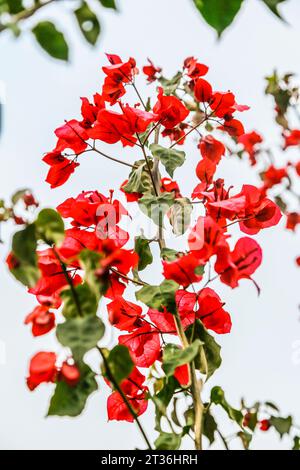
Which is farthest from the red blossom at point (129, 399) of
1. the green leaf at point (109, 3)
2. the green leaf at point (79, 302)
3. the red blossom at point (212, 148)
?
the green leaf at point (109, 3)

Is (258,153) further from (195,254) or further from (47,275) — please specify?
(47,275)

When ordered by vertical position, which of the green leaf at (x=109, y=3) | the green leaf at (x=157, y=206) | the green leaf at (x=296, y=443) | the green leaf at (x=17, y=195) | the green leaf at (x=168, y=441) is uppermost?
the green leaf at (x=109, y=3)

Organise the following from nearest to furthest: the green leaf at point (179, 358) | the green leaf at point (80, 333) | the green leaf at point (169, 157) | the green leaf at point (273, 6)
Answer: the green leaf at point (273, 6) → the green leaf at point (80, 333) → the green leaf at point (179, 358) → the green leaf at point (169, 157)

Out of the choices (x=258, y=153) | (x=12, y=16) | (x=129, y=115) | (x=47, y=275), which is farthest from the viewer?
(x=129, y=115)

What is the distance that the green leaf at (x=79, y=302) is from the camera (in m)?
0.48

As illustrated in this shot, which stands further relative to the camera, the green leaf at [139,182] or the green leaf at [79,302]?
the green leaf at [139,182]

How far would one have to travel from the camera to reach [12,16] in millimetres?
371

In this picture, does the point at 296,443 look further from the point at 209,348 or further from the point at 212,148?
the point at 212,148

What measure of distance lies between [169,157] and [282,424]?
405 millimetres

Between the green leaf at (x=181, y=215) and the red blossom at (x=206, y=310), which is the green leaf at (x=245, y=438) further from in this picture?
the green leaf at (x=181, y=215)

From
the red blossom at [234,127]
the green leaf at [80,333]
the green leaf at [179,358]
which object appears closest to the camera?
the green leaf at [80,333]

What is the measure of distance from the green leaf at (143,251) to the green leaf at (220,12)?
0.47 m

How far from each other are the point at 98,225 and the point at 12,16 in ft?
1.24
